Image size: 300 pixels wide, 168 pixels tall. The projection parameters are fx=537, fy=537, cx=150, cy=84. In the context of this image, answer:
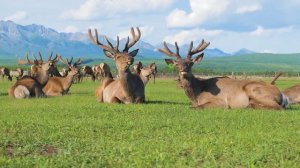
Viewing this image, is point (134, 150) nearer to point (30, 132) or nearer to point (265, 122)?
point (30, 132)

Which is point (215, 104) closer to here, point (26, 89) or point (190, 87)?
point (190, 87)

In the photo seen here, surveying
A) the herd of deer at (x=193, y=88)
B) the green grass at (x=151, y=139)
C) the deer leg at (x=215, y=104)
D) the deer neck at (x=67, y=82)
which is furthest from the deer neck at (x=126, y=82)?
the deer neck at (x=67, y=82)

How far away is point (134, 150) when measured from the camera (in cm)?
816

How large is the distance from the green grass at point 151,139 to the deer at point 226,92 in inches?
38.4

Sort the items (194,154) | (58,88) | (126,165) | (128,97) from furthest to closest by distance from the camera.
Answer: (58,88), (128,97), (194,154), (126,165)

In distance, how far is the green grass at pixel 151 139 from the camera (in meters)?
7.42

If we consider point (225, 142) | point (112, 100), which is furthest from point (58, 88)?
point (225, 142)

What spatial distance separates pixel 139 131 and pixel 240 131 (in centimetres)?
193

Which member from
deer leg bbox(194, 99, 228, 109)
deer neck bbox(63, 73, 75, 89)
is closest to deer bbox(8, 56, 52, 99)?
deer neck bbox(63, 73, 75, 89)

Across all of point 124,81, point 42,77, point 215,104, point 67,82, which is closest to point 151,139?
point 215,104

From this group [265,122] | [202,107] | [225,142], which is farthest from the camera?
[202,107]

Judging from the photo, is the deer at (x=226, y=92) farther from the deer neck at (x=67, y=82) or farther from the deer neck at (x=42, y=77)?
the deer neck at (x=67, y=82)

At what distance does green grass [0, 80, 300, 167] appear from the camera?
742 centimetres

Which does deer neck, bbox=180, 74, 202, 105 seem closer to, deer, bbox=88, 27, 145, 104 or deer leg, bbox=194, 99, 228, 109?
deer leg, bbox=194, 99, 228, 109
